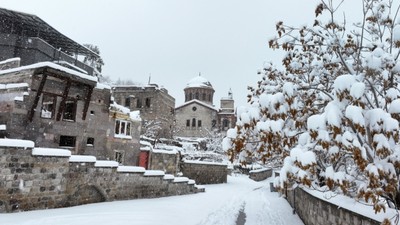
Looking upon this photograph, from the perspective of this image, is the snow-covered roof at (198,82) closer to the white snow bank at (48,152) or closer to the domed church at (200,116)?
the domed church at (200,116)

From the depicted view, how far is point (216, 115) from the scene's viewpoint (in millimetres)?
56688

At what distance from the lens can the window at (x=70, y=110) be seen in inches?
711

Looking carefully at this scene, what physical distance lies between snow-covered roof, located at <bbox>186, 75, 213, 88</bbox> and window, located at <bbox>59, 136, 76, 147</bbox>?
42480 millimetres

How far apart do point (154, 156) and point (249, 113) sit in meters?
18.8

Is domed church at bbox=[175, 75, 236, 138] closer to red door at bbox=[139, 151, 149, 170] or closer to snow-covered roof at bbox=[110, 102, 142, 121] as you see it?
red door at bbox=[139, 151, 149, 170]

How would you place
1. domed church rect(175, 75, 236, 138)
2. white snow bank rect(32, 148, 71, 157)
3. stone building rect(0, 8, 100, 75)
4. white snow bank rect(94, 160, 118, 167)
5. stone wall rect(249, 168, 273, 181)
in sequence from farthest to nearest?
domed church rect(175, 75, 236, 138)
stone wall rect(249, 168, 273, 181)
stone building rect(0, 8, 100, 75)
white snow bank rect(94, 160, 118, 167)
white snow bank rect(32, 148, 71, 157)

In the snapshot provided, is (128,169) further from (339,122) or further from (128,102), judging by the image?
(128,102)

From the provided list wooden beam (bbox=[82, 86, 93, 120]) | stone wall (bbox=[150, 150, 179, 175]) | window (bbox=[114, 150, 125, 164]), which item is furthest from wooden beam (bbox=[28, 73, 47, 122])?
stone wall (bbox=[150, 150, 179, 175])

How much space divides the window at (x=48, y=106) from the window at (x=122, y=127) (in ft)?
15.8

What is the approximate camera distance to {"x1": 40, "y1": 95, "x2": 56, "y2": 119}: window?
16.8 m

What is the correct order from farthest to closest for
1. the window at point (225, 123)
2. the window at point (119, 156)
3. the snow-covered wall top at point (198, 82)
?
the snow-covered wall top at point (198, 82)
the window at point (225, 123)
the window at point (119, 156)

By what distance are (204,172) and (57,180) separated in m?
A: 17.4

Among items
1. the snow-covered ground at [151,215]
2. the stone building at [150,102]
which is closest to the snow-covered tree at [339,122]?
the snow-covered ground at [151,215]

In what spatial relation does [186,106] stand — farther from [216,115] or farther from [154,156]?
[154,156]
